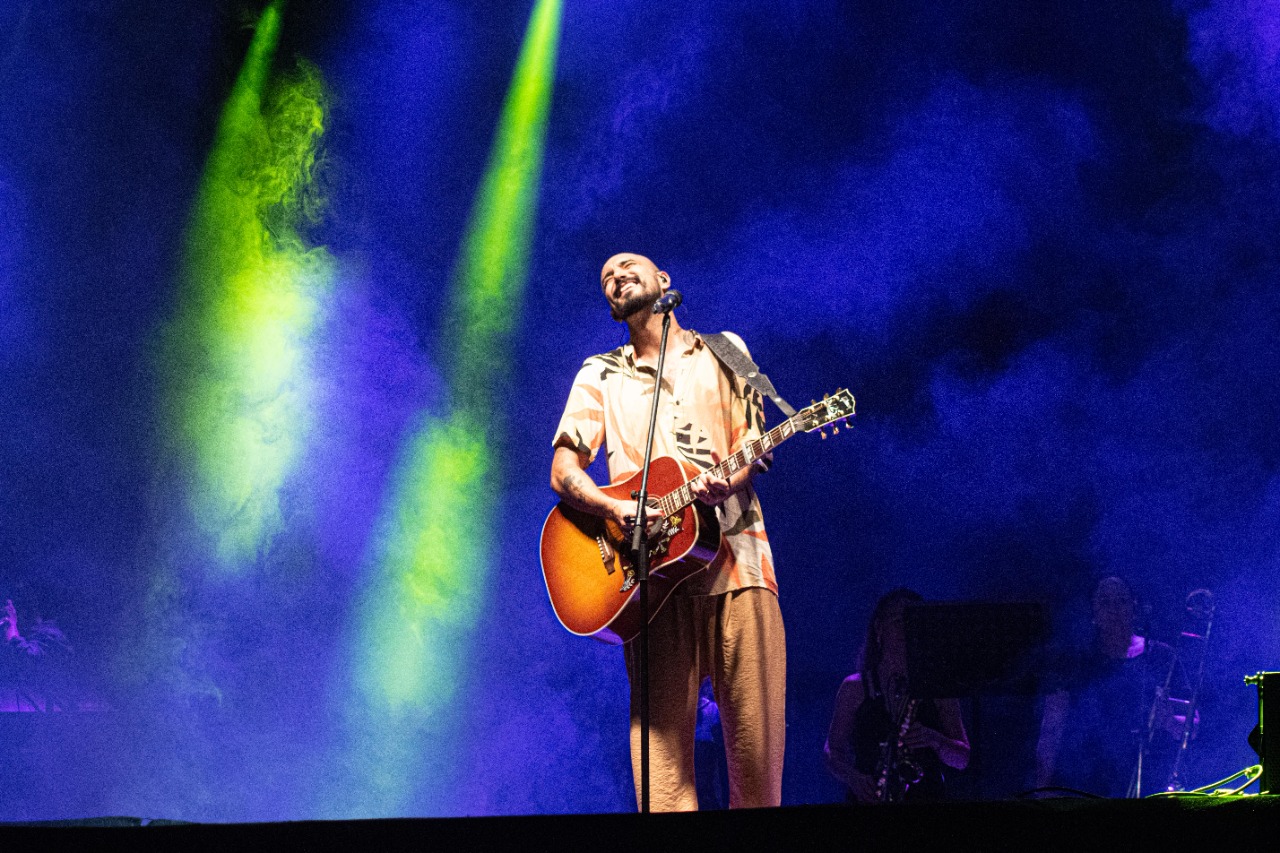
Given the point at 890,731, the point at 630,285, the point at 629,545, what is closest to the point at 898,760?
the point at 890,731

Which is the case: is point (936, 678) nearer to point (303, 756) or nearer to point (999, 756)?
point (999, 756)

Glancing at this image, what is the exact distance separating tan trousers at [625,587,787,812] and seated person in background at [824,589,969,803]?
1.41m

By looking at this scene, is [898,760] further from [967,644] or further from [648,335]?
[648,335]

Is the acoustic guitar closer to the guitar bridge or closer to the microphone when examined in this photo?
the guitar bridge

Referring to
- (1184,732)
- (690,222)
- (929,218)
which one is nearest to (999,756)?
(1184,732)

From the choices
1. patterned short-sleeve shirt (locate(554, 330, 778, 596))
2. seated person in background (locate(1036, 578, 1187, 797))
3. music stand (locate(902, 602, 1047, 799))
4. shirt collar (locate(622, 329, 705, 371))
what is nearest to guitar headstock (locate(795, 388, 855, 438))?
patterned short-sleeve shirt (locate(554, 330, 778, 596))

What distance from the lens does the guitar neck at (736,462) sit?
3178 mm

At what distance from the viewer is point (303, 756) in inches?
252

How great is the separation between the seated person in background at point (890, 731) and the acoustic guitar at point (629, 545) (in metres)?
1.52

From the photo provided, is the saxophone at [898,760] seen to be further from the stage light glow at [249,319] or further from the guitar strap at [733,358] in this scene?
the stage light glow at [249,319]

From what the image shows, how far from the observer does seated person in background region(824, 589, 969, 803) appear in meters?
4.52

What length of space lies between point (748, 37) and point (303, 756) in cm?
494

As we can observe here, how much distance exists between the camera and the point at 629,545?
129 inches

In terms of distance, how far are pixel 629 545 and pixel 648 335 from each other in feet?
2.40
